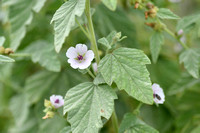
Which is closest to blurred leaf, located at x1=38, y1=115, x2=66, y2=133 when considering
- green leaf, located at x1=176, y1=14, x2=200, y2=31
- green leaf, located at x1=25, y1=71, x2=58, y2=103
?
green leaf, located at x1=25, y1=71, x2=58, y2=103

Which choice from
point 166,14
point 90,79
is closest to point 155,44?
point 166,14

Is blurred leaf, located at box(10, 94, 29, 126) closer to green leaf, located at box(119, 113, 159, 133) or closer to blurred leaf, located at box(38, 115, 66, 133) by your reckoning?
blurred leaf, located at box(38, 115, 66, 133)

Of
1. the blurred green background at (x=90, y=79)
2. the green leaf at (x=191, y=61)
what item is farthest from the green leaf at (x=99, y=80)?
the blurred green background at (x=90, y=79)

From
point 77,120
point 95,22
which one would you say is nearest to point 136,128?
point 77,120

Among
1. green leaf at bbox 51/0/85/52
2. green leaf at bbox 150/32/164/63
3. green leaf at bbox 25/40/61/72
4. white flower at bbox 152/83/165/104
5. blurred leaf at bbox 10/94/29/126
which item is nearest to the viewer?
green leaf at bbox 51/0/85/52

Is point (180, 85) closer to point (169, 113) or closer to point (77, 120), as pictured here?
point (169, 113)

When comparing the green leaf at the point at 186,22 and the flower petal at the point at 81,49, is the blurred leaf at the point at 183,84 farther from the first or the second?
the flower petal at the point at 81,49
